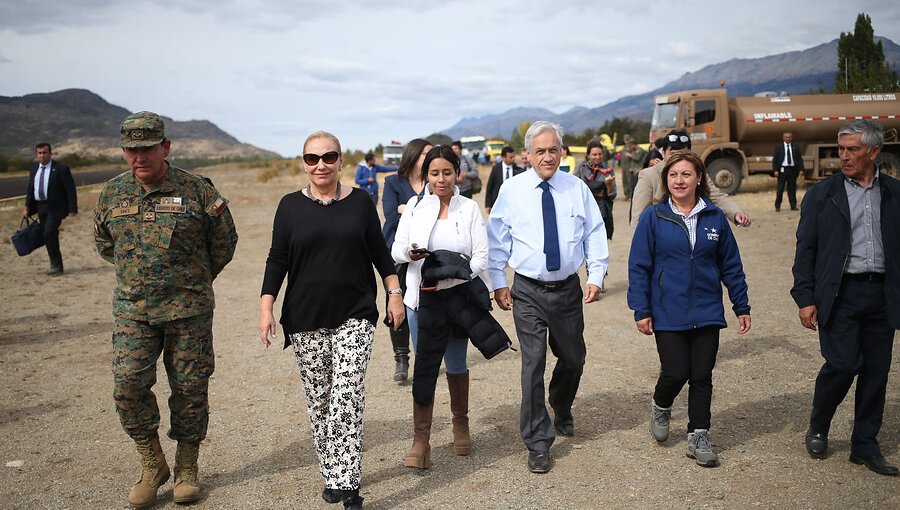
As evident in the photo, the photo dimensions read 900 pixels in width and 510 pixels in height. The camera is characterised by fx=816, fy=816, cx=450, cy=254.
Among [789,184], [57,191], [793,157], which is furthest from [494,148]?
[57,191]

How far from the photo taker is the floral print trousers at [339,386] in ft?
14.6

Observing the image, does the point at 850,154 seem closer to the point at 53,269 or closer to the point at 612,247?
the point at 612,247

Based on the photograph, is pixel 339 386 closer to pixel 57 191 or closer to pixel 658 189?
pixel 658 189

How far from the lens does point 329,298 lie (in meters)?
4.43

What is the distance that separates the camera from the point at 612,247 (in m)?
15.8

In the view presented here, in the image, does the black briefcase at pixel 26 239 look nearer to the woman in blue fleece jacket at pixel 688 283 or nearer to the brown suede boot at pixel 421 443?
the brown suede boot at pixel 421 443

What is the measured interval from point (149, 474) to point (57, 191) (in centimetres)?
1021

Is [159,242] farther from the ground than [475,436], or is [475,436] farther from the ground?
[159,242]

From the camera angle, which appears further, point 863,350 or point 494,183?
point 494,183

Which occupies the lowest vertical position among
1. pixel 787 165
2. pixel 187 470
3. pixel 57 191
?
pixel 187 470

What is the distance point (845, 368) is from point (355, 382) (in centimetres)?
289

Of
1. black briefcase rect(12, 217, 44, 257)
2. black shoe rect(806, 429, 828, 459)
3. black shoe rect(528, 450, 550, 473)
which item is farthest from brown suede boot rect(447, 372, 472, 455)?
black briefcase rect(12, 217, 44, 257)

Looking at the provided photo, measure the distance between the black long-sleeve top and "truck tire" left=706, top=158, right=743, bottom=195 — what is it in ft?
Result: 72.2

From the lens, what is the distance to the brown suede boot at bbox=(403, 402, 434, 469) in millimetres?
5047
